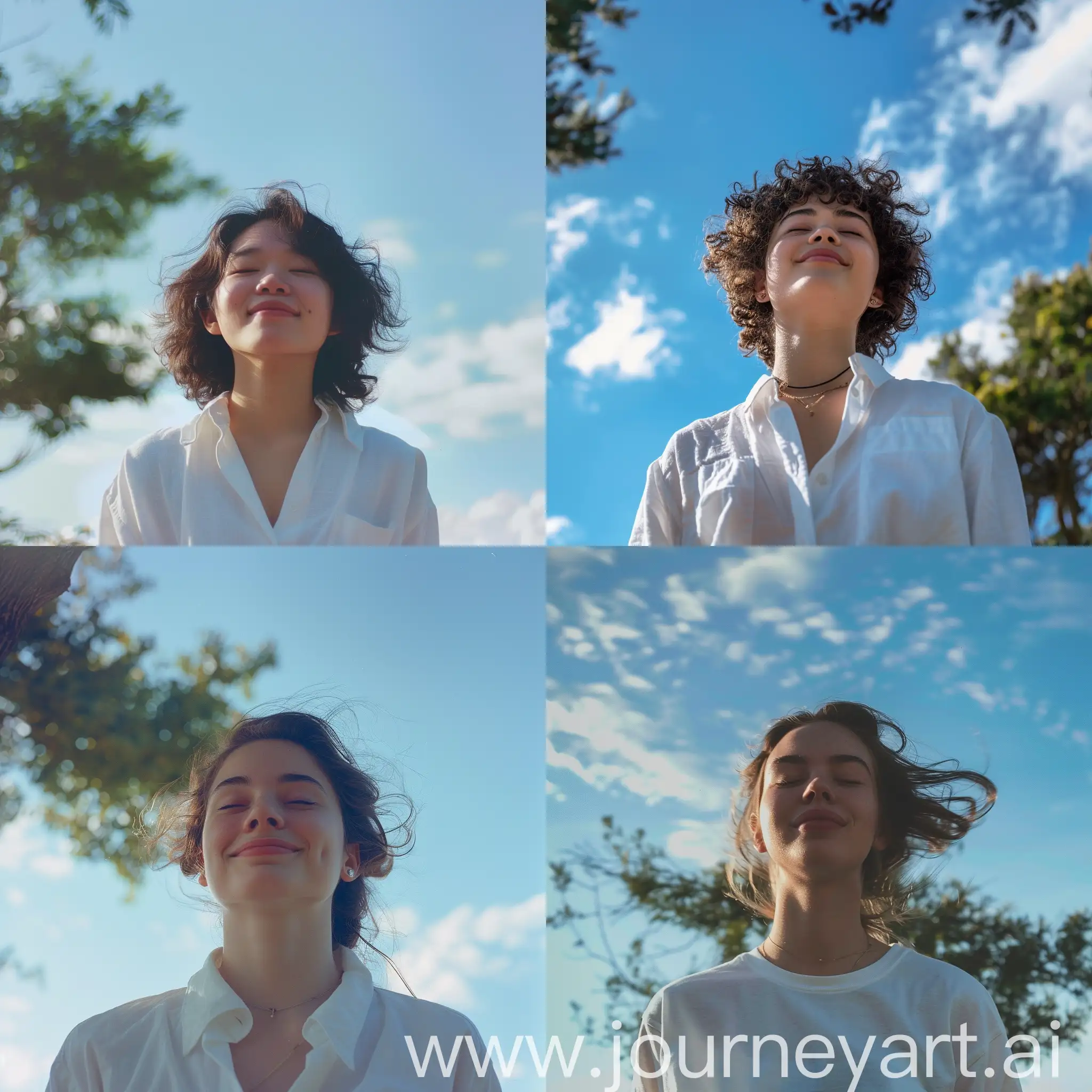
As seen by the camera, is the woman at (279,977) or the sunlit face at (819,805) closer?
the woman at (279,977)

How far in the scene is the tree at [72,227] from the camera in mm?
2555

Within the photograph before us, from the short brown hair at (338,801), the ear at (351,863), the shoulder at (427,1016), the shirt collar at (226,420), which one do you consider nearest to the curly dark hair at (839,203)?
the shirt collar at (226,420)

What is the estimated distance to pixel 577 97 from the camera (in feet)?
8.63

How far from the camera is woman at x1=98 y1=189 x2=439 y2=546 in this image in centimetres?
242

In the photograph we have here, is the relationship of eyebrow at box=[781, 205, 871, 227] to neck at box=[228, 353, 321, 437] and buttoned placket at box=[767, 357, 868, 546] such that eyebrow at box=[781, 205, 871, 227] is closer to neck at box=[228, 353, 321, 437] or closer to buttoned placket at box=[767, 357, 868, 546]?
buttoned placket at box=[767, 357, 868, 546]

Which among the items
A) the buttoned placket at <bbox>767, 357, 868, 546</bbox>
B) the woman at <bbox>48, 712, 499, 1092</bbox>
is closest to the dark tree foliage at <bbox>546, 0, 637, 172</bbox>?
the buttoned placket at <bbox>767, 357, 868, 546</bbox>

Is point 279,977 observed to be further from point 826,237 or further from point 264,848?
point 826,237

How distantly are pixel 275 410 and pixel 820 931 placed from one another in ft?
4.70

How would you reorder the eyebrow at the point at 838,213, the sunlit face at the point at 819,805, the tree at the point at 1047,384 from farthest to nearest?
the tree at the point at 1047,384 < the eyebrow at the point at 838,213 < the sunlit face at the point at 819,805

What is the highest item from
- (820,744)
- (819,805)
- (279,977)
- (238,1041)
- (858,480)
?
(858,480)

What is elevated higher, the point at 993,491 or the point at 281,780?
the point at 993,491

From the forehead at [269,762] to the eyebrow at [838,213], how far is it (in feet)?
4.65

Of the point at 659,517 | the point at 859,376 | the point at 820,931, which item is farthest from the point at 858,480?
the point at 820,931

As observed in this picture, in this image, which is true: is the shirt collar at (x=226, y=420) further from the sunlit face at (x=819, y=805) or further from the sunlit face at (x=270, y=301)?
the sunlit face at (x=819, y=805)
